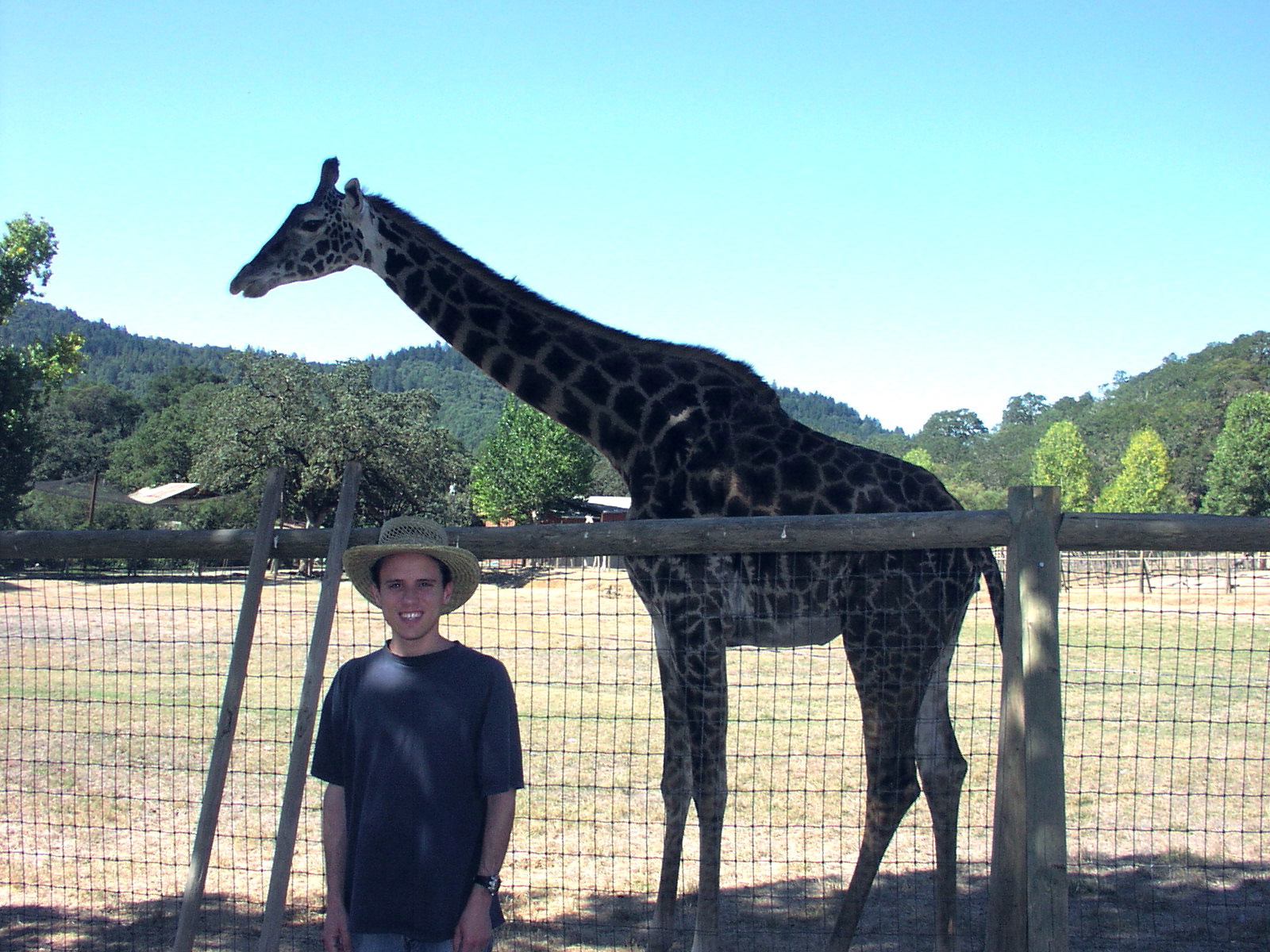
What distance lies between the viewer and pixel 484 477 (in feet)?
188

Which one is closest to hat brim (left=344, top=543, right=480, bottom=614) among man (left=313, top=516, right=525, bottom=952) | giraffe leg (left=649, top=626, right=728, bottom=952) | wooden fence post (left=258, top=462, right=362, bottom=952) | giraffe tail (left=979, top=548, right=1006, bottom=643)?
man (left=313, top=516, right=525, bottom=952)

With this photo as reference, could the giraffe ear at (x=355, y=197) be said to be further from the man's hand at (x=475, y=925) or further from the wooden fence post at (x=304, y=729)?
the man's hand at (x=475, y=925)

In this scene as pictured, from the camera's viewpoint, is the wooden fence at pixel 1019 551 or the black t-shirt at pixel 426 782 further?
the wooden fence at pixel 1019 551

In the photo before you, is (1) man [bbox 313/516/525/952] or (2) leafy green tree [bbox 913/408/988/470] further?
(2) leafy green tree [bbox 913/408/988/470]

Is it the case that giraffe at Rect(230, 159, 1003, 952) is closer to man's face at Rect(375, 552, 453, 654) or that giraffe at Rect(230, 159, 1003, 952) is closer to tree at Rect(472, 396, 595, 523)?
man's face at Rect(375, 552, 453, 654)

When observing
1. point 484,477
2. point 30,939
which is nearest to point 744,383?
point 30,939

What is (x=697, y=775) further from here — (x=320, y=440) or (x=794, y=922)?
(x=320, y=440)

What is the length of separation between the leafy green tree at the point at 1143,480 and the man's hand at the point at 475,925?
71251 mm

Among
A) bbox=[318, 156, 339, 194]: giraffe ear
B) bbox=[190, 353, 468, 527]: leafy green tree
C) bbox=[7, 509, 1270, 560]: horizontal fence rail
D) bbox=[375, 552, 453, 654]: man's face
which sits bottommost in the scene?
bbox=[375, 552, 453, 654]: man's face

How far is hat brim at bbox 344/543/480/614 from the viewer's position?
313cm

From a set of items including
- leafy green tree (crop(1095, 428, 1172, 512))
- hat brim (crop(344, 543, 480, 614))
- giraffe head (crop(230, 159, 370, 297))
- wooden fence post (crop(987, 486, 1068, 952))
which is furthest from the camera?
leafy green tree (crop(1095, 428, 1172, 512))

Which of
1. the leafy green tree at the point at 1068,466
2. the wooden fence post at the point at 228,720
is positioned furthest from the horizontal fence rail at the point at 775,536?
Answer: the leafy green tree at the point at 1068,466

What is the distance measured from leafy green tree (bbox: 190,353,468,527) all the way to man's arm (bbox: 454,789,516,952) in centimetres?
3477

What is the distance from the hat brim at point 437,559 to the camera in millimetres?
3135
